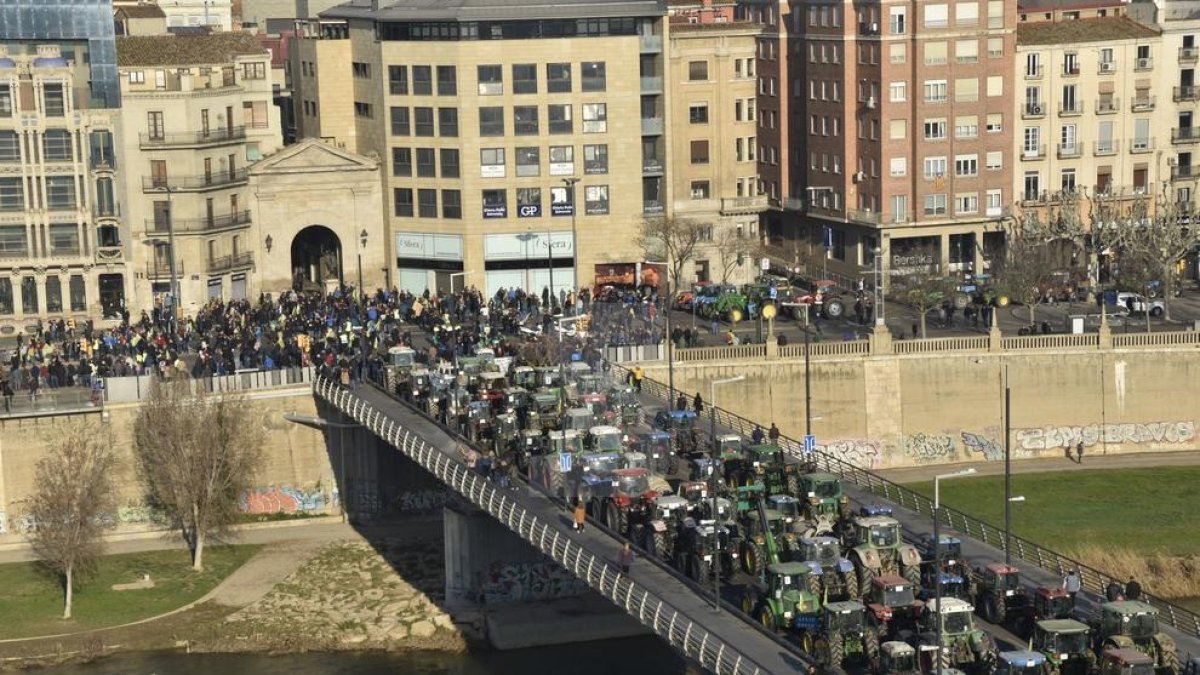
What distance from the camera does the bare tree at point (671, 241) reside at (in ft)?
→ 507

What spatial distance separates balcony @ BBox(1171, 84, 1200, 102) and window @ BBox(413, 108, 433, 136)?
47.6 metres

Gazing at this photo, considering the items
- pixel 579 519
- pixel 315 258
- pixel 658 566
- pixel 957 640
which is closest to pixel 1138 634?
pixel 957 640

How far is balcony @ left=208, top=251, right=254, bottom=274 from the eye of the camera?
151000 mm

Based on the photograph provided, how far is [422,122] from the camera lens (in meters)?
155

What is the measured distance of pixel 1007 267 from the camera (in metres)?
148

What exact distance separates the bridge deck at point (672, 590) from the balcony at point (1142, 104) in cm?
6800

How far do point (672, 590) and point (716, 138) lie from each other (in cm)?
7758

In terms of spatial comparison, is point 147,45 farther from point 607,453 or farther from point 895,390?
point 607,453

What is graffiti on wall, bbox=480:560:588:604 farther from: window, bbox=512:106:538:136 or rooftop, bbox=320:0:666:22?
rooftop, bbox=320:0:666:22

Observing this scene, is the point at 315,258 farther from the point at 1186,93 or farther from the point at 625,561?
the point at 625,561

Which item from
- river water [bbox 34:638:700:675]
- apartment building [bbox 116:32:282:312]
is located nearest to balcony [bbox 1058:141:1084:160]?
apartment building [bbox 116:32:282:312]

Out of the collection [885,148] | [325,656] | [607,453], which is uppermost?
[885,148]

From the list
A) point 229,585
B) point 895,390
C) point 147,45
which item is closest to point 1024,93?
point 895,390

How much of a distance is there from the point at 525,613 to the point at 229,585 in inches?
581
